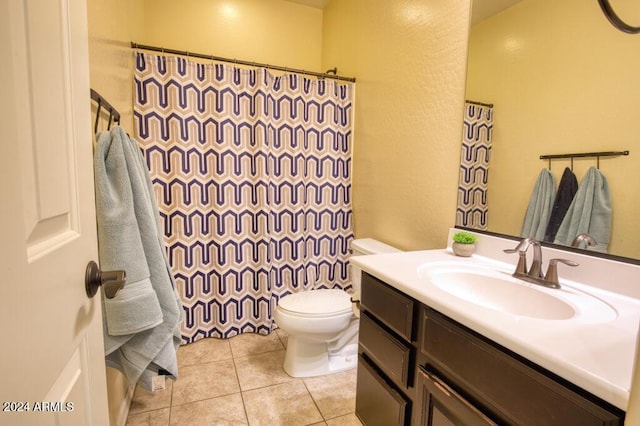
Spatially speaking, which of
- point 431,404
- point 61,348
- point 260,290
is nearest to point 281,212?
point 260,290

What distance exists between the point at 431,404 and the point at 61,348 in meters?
0.92

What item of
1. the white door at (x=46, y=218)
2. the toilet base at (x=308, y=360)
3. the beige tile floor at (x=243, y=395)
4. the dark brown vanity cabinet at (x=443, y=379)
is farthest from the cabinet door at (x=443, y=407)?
the toilet base at (x=308, y=360)

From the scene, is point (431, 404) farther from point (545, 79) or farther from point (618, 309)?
point (545, 79)

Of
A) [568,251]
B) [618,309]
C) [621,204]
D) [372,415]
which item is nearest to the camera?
[618,309]

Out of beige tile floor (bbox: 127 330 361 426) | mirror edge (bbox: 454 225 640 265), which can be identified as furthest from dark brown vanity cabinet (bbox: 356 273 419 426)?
mirror edge (bbox: 454 225 640 265)

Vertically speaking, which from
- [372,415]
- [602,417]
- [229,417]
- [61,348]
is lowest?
[229,417]

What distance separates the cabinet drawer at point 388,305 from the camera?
97 cm

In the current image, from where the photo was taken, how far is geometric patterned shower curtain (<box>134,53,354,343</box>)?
1.94 metres

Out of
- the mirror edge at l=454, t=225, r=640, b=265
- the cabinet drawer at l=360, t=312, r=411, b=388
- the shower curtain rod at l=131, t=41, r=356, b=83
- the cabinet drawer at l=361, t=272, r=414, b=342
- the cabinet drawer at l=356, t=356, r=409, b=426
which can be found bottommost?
the cabinet drawer at l=356, t=356, r=409, b=426

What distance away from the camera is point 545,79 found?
109 centimetres

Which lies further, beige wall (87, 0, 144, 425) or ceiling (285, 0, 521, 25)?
ceiling (285, 0, 521, 25)

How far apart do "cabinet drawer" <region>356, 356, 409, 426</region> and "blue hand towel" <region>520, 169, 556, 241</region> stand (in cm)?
79

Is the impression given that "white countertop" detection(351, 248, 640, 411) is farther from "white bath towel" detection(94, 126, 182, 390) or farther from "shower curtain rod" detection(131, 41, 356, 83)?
"shower curtain rod" detection(131, 41, 356, 83)

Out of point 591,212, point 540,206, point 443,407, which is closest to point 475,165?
point 540,206
